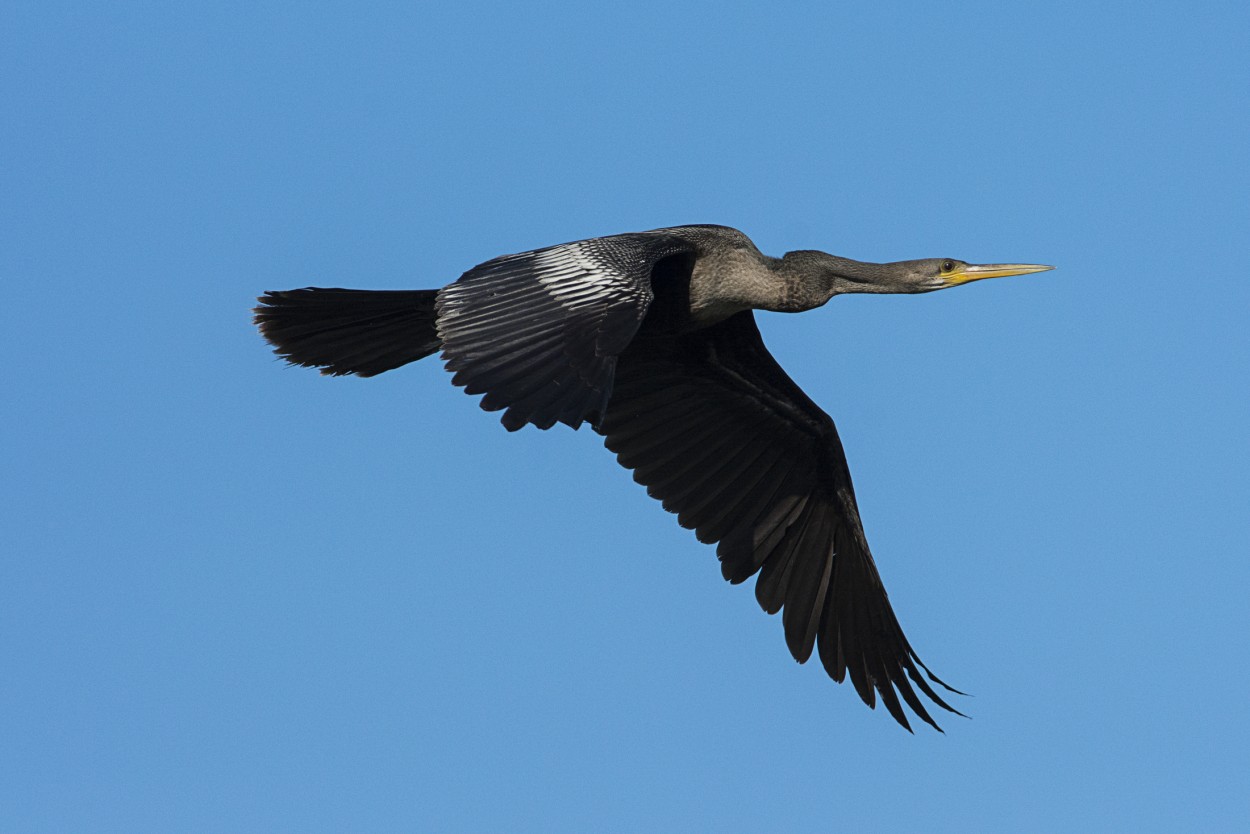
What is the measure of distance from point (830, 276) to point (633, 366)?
1.81 meters

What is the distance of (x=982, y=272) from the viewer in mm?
11609

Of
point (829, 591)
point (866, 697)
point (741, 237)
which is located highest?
point (741, 237)

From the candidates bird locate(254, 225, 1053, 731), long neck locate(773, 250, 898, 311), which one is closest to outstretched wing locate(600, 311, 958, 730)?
bird locate(254, 225, 1053, 731)

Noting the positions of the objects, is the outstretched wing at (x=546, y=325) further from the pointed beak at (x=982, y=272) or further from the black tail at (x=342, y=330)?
the pointed beak at (x=982, y=272)

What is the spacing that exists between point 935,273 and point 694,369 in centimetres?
202

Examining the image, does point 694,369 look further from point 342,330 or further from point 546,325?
point 546,325

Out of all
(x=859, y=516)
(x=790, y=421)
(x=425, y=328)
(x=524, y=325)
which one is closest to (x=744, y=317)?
(x=790, y=421)

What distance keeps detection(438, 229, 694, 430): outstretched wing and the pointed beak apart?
2598 mm

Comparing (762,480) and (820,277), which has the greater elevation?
(820,277)

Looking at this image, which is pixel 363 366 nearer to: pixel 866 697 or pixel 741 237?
pixel 741 237

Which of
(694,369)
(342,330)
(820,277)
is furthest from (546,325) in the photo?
(694,369)

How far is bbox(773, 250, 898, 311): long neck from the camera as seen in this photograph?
445 inches

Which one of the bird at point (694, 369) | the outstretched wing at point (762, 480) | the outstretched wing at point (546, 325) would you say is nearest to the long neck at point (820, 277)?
the bird at point (694, 369)

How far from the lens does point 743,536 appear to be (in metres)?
12.4
